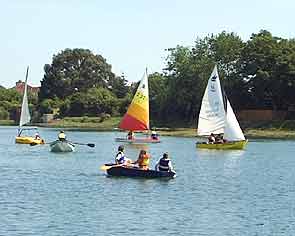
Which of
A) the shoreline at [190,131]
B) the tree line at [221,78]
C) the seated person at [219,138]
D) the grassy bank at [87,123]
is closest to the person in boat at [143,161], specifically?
the seated person at [219,138]

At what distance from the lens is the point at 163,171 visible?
1641 inches

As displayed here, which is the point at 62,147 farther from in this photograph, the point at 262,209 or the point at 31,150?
the point at 262,209

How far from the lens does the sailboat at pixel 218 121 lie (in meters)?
71.6

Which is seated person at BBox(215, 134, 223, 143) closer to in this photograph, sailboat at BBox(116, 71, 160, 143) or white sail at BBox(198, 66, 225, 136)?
white sail at BBox(198, 66, 225, 136)

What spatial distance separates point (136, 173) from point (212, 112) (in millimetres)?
33746

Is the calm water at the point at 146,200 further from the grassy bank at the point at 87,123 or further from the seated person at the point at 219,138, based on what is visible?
the grassy bank at the point at 87,123

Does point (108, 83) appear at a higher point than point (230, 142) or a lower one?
higher

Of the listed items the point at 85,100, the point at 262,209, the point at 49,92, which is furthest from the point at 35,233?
the point at 49,92

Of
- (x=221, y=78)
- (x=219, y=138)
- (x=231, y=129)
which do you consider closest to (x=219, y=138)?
(x=219, y=138)

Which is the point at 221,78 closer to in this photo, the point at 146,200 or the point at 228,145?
the point at 228,145

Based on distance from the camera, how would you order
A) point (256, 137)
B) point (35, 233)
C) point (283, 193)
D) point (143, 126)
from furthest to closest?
point (256, 137) < point (143, 126) < point (283, 193) < point (35, 233)

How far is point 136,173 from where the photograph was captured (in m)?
41.6

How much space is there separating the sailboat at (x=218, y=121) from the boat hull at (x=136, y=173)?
29261 mm

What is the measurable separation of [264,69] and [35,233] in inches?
3413
